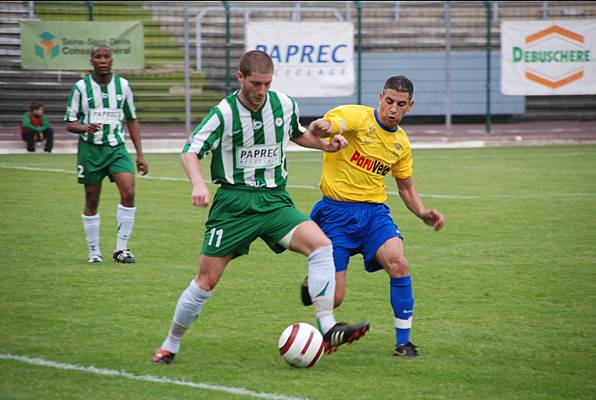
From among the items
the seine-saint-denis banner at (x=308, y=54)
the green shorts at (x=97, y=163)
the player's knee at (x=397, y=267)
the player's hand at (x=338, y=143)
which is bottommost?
the player's knee at (x=397, y=267)

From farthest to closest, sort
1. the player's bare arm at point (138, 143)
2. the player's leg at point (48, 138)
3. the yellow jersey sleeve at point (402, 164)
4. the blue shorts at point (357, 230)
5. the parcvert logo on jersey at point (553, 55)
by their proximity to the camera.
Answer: the parcvert logo on jersey at point (553, 55) < the player's leg at point (48, 138) < the player's bare arm at point (138, 143) < the yellow jersey sleeve at point (402, 164) < the blue shorts at point (357, 230)

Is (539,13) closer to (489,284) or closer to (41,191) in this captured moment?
(41,191)

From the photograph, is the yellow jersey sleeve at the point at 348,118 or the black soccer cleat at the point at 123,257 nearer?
the yellow jersey sleeve at the point at 348,118

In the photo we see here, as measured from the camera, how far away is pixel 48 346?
6.28 meters

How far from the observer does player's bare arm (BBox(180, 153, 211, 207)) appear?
537 centimetres

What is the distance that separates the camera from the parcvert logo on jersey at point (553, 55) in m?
23.5

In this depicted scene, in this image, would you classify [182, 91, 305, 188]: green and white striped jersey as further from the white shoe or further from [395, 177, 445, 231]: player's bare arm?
the white shoe

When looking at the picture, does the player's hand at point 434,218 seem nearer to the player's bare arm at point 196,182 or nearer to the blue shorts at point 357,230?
the blue shorts at point 357,230

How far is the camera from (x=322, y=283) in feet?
19.2

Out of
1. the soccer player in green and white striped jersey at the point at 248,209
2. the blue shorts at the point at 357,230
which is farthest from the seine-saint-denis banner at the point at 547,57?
the soccer player in green and white striped jersey at the point at 248,209

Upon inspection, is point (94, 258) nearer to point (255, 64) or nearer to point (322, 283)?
point (322, 283)

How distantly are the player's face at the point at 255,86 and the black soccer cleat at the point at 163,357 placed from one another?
1610 millimetres

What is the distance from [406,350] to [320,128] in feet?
4.96

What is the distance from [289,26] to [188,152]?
1746cm
